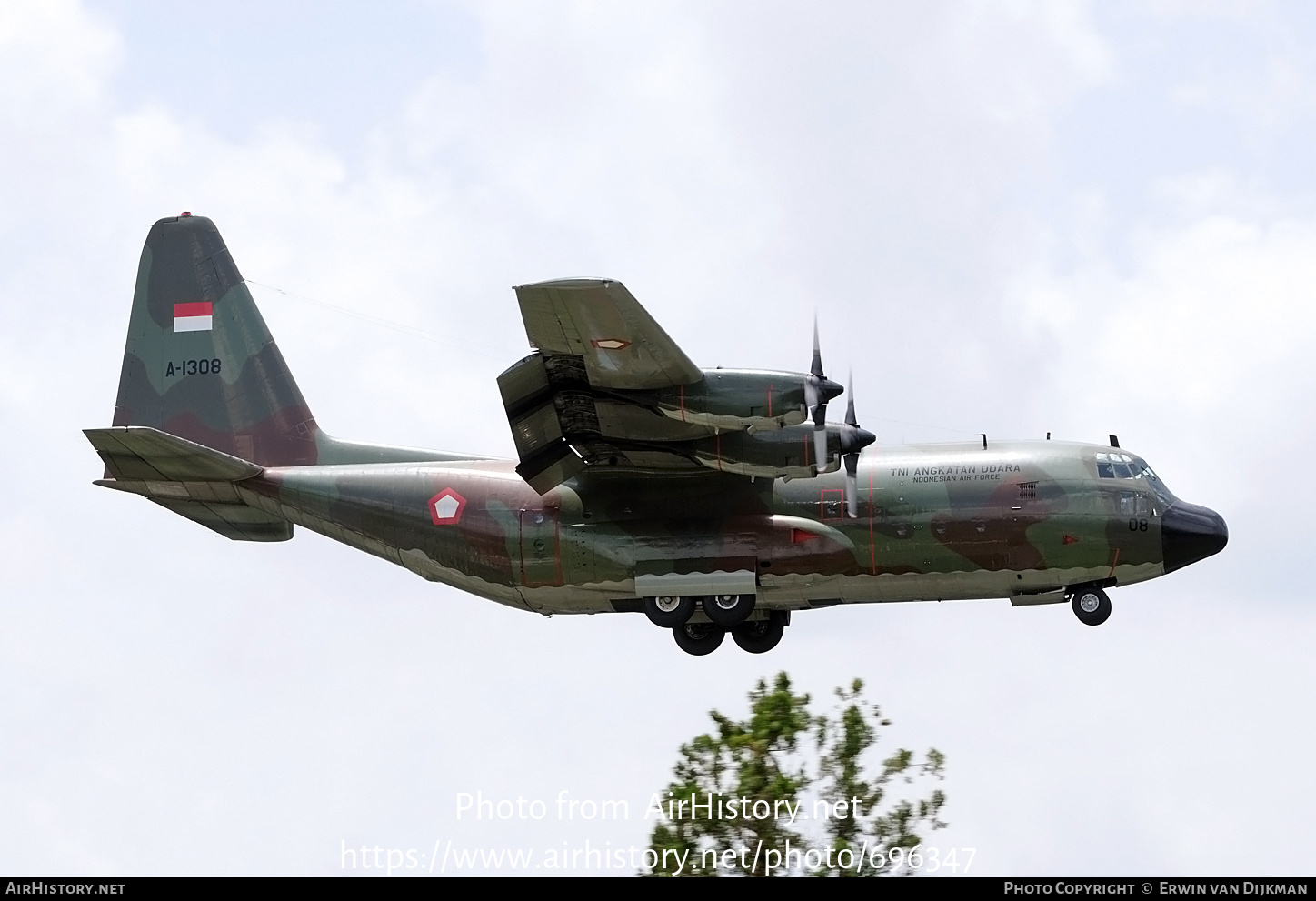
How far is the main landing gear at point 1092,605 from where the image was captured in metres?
23.1

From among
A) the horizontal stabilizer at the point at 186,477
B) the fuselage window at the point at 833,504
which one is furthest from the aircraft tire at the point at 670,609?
the horizontal stabilizer at the point at 186,477

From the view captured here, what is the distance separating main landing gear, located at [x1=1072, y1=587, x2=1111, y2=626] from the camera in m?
23.1

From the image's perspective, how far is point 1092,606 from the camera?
75.9 ft

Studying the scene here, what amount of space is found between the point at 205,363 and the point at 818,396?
10431mm

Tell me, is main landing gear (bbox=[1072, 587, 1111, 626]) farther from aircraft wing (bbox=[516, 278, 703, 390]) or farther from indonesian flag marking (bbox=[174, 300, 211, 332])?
indonesian flag marking (bbox=[174, 300, 211, 332])

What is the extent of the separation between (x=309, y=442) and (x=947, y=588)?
31.7 ft

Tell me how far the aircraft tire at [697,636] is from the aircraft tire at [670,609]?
1.89 feet

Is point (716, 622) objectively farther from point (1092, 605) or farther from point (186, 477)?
point (186, 477)

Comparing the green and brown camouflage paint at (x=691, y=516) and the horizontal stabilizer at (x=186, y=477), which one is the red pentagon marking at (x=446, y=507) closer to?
the green and brown camouflage paint at (x=691, y=516)

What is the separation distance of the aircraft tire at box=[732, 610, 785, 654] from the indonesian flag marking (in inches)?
373
